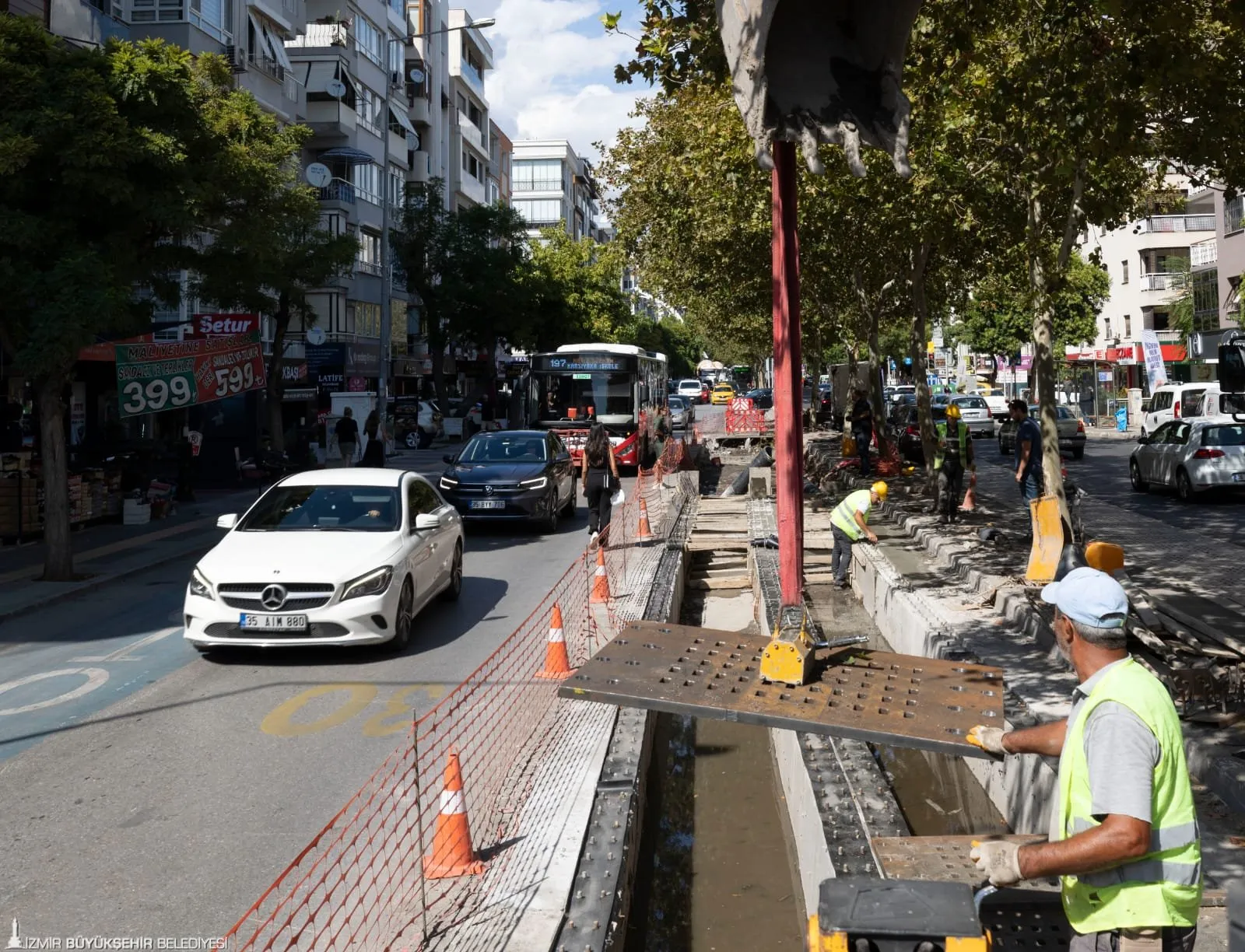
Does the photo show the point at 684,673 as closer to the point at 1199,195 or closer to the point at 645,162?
the point at 645,162

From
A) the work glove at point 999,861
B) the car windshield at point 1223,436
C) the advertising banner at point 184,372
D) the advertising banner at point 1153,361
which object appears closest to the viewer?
the work glove at point 999,861

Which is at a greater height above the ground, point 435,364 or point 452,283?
point 452,283

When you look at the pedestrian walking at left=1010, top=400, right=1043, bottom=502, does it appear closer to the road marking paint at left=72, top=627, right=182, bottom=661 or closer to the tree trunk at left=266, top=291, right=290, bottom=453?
the road marking paint at left=72, top=627, right=182, bottom=661

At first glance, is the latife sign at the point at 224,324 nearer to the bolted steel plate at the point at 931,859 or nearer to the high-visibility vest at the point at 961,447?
the high-visibility vest at the point at 961,447

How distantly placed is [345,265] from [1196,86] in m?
22.3

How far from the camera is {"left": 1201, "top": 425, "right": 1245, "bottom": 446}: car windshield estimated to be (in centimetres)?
2166

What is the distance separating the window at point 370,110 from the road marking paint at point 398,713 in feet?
132

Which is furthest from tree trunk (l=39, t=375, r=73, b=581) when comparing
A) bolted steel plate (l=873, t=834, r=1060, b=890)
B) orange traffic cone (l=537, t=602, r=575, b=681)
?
bolted steel plate (l=873, t=834, r=1060, b=890)

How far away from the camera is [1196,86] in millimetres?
11188

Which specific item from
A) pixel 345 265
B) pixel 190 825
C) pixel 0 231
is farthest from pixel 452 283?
pixel 190 825

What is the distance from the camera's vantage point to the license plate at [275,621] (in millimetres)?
9422

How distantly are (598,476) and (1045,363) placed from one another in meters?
5.70

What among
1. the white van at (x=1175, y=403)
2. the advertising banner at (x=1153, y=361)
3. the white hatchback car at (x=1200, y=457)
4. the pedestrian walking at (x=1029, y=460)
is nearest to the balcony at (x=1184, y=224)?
the advertising banner at (x=1153, y=361)

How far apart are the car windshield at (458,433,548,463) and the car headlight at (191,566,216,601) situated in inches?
379
